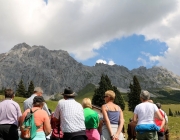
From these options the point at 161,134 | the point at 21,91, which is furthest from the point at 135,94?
the point at 161,134

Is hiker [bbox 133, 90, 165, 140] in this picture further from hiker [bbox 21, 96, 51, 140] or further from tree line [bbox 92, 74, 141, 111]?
tree line [bbox 92, 74, 141, 111]

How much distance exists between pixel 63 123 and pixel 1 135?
2701 millimetres

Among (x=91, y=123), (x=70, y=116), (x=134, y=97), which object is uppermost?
(x=134, y=97)

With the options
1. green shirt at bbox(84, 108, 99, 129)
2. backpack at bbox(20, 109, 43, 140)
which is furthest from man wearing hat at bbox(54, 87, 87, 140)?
green shirt at bbox(84, 108, 99, 129)

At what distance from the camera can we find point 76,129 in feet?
26.4

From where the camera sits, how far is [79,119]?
325 inches

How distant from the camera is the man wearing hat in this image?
802cm

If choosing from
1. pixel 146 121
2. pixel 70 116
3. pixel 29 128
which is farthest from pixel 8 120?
pixel 146 121

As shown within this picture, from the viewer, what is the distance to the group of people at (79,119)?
8.00 meters

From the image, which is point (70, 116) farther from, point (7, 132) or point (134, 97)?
point (134, 97)

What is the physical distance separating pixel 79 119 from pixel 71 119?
0.27 meters

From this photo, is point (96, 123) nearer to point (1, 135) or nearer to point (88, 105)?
point (88, 105)

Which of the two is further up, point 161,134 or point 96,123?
point 96,123

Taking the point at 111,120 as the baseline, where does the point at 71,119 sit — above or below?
above
